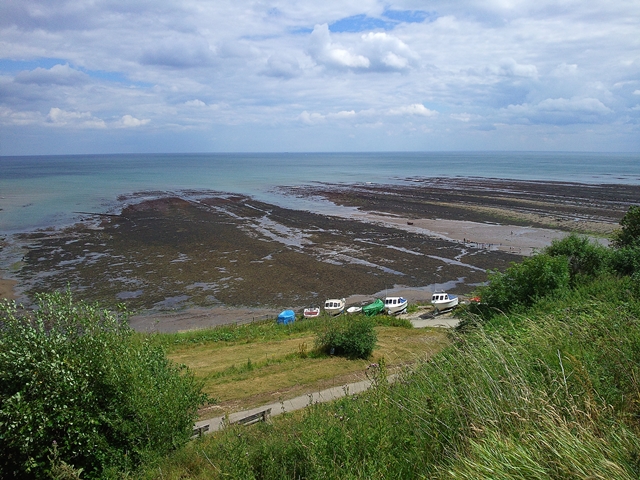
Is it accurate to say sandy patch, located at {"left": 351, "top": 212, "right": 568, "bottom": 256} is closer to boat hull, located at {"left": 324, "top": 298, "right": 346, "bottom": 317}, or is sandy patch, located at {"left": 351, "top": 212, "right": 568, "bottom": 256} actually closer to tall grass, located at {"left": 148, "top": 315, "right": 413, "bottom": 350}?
boat hull, located at {"left": 324, "top": 298, "right": 346, "bottom": 317}

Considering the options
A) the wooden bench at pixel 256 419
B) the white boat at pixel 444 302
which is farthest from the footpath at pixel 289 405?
the white boat at pixel 444 302

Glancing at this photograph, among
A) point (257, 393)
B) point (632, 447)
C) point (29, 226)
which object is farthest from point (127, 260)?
point (632, 447)

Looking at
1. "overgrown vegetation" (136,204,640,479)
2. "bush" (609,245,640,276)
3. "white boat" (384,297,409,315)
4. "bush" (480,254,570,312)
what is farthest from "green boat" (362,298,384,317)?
"overgrown vegetation" (136,204,640,479)

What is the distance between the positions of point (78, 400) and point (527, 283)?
16.1 metres

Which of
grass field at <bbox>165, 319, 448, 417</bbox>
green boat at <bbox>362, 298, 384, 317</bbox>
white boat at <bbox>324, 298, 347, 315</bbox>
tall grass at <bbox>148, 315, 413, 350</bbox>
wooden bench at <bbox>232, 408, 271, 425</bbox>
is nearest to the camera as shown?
wooden bench at <bbox>232, 408, 271, 425</bbox>

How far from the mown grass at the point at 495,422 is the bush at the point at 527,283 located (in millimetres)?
10799

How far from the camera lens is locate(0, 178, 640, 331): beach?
33.4 metres

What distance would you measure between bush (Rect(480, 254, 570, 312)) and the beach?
12.0 m

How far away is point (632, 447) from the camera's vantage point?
4.08 m

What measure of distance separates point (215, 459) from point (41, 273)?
119 ft

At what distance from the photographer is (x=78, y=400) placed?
8555 millimetres

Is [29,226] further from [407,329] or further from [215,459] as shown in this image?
[215,459]

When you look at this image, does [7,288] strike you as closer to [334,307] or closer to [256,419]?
[334,307]

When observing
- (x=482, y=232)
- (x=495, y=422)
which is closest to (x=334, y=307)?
(x=495, y=422)
